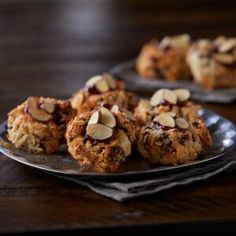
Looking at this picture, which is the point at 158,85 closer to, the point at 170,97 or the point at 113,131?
the point at 170,97

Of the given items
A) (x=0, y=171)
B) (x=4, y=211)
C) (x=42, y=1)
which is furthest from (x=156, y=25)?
(x=4, y=211)

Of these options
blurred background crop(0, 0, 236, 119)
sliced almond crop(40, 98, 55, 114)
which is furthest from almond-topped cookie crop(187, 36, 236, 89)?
sliced almond crop(40, 98, 55, 114)

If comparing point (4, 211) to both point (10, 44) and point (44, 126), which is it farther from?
point (10, 44)

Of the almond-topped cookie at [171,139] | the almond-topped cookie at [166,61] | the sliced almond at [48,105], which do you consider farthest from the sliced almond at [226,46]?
the sliced almond at [48,105]

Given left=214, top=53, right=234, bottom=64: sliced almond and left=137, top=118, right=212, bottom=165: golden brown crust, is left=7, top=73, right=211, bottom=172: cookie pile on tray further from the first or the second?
left=214, top=53, right=234, bottom=64: sliced almond

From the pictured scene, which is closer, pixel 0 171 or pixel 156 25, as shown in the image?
pixel 0 171

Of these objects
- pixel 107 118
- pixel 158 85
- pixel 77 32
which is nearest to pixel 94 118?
pixel 107 118

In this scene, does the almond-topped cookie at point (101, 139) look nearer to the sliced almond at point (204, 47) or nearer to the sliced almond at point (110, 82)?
the sliced almond at point (110, 82)

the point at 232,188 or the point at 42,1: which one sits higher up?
the point at 42,1
